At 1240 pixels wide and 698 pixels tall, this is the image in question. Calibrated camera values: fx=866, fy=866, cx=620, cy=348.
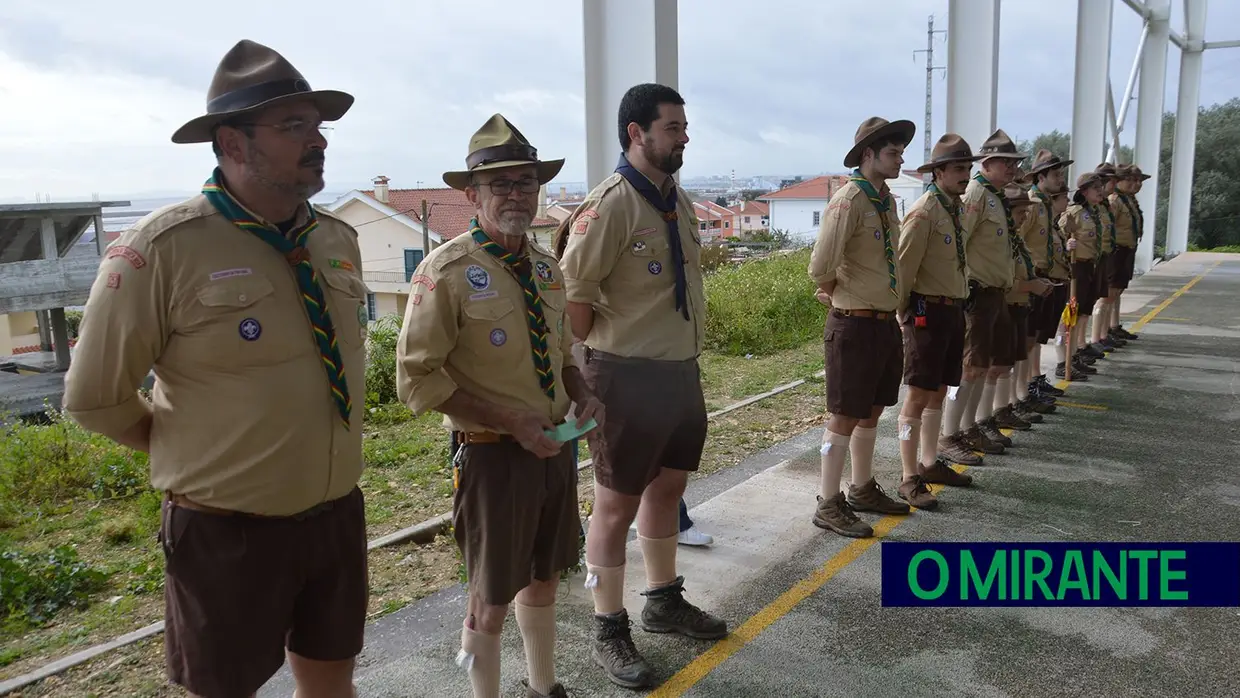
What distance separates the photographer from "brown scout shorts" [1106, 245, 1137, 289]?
957 cm

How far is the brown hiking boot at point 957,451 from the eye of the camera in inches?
222

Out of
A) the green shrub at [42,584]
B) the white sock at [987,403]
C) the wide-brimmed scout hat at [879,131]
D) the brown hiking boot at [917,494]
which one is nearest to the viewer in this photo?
the green shrub at [42,584]

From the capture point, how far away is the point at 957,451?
5.68 metres

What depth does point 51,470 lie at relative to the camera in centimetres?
508

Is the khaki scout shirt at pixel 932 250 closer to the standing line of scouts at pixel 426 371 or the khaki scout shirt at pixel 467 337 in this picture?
the standing line of scouts at pixel 426 371

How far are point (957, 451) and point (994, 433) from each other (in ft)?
2.04

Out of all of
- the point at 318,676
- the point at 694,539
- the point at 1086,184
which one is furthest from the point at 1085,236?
the point at 318,676

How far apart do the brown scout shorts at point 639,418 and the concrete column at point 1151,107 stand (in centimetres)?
1947

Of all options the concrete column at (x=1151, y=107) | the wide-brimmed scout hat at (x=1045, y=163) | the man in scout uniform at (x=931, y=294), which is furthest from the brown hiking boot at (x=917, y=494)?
the concrete column at (x=1151, y=107)

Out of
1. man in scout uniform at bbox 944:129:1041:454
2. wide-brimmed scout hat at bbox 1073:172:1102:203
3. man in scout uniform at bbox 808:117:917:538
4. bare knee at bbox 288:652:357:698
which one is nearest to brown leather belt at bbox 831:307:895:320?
man in scout uniform at bbox 808:117:917:538

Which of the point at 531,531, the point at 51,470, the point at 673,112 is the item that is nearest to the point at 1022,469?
the point at 673,112

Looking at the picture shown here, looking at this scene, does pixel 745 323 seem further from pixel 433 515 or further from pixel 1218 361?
pixel 433 515

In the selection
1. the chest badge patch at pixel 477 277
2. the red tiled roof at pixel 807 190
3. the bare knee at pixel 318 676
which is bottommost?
the bare knee at pixel 318 676

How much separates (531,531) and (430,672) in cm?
99
